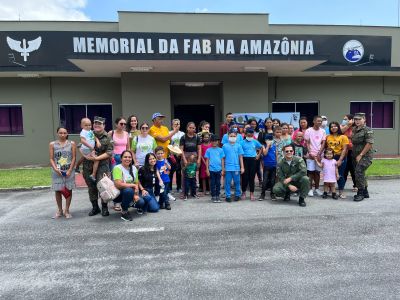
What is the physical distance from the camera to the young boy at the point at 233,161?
22.1ft

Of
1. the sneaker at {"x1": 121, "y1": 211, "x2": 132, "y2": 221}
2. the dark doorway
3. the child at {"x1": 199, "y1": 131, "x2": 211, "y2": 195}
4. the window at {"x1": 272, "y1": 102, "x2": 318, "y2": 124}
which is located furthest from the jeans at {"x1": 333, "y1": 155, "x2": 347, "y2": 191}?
the dark doorway

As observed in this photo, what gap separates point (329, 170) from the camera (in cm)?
700

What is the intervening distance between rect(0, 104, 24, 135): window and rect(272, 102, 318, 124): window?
36.4ft

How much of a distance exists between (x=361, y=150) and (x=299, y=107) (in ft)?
26.1

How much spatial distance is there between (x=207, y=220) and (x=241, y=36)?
7.05 m

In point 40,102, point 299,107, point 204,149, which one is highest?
point 40,102

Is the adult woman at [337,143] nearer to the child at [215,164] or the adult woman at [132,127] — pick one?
the child at [215,164]

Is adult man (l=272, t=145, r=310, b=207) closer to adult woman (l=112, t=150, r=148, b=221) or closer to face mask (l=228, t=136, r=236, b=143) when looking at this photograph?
face mask (l=228, t=136, r=236, b=143)

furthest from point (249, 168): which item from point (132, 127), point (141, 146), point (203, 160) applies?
point (132, 127)

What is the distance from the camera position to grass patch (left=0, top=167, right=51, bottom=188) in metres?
8.78

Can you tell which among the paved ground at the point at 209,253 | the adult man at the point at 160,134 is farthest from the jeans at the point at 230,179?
the adult man at the point at 160,134

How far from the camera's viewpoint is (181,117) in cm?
1554

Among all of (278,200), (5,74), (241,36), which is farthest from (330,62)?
(5,74)

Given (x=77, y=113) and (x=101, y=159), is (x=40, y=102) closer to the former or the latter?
(x=77, y=113)
